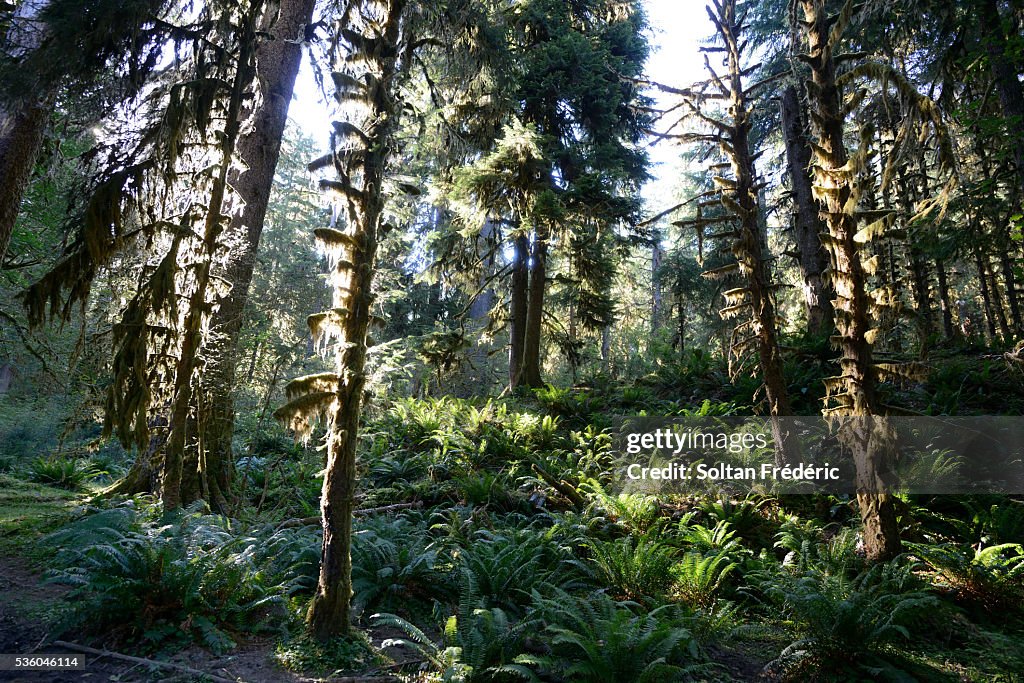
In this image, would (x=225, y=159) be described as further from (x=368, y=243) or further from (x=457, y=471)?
(x=457, y=471)

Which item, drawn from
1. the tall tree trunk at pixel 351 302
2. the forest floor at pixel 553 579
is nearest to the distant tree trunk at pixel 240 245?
the forest floor at pixel 553 579

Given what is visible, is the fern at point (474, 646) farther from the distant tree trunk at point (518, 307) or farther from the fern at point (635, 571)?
the distant tree trunk at point (518, 307)

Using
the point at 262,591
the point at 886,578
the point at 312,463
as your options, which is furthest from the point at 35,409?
the point at 886,578

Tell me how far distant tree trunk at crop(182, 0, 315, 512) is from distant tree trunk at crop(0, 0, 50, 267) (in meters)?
2.27

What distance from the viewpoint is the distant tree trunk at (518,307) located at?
12.6 m

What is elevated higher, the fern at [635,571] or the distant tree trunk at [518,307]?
the distant tree trunk at [518,307]

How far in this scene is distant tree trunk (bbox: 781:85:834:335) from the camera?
11.5 meters

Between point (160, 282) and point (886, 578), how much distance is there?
744 cm

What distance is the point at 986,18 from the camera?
25.4 feet

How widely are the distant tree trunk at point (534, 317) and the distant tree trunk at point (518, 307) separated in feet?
0.71

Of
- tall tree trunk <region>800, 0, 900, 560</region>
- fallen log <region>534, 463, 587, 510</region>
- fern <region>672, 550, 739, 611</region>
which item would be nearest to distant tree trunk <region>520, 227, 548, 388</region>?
fallen log <region>534, 463, 587, 510</region>

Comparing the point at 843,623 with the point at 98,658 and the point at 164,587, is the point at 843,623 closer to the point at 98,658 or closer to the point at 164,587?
the point at 164,587

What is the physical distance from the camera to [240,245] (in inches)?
248

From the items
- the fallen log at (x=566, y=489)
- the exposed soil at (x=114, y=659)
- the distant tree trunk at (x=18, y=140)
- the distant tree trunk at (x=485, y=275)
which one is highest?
the distant tree trunk at (x=485, y=275)
